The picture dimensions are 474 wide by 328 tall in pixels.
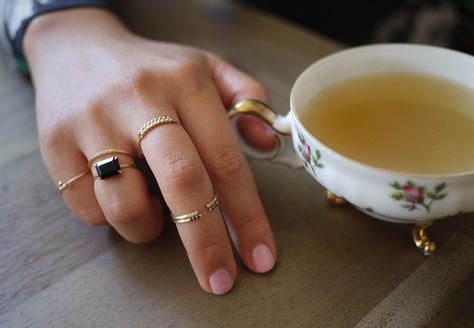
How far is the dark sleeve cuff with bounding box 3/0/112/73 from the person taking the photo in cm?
65

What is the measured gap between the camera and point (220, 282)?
0.41m

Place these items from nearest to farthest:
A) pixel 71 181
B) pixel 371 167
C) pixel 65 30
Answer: pixel 371 167 < pixel 71 181 < pixel 65 30

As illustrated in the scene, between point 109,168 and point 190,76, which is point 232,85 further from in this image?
point 109,168

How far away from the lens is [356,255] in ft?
1.43

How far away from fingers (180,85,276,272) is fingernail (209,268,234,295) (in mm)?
33

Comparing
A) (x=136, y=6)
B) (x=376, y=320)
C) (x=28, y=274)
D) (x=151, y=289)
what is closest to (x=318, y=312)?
(x=376, y=320)

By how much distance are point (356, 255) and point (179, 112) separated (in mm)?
233

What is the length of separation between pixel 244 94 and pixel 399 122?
0.18 m

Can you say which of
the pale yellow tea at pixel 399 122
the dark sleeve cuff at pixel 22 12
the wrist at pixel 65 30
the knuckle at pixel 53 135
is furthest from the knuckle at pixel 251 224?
the dark sleeve cuff at pixel 22 12

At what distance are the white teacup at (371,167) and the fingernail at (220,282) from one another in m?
0.13

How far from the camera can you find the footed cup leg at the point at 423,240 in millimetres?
427

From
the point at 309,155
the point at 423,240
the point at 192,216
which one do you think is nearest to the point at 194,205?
the point at 192,216

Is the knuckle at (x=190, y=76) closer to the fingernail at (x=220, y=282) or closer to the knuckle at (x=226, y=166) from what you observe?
the knuckle at (x=226, y=166)

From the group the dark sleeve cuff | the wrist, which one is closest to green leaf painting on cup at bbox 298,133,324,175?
the wrist
